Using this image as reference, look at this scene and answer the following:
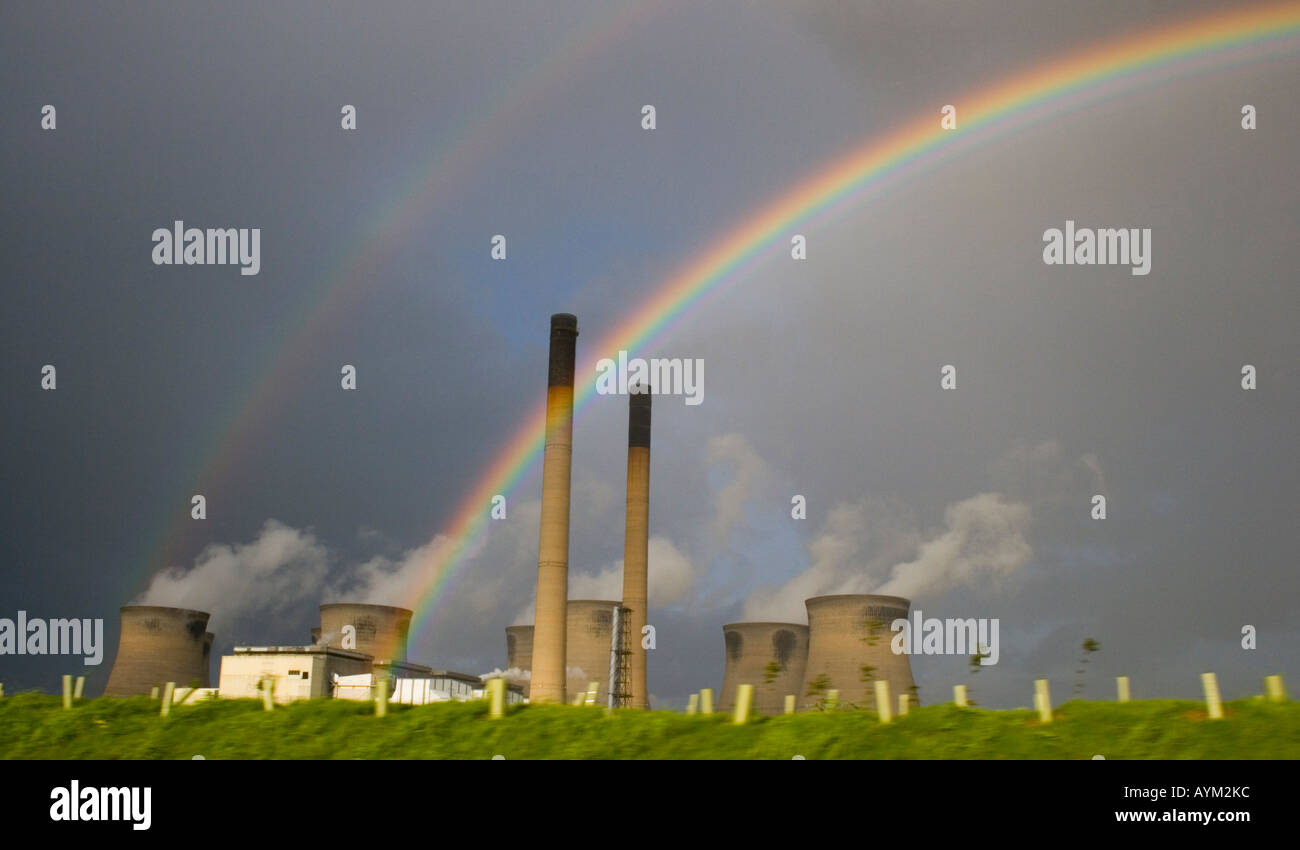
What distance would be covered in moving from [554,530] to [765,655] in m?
17.5

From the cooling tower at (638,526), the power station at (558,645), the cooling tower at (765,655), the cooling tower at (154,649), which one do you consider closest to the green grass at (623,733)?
the power station at (558,645)

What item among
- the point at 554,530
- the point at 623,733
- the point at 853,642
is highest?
the point at 554,530

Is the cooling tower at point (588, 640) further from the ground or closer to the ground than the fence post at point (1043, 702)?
closer to the ground

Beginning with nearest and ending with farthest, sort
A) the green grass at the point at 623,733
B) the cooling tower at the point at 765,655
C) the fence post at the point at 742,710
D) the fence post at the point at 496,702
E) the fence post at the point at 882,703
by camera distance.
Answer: the green grass at the point at 623,733 → the fence post at the point at 882,703 → the fence post at the point at 742,710 → the fence post at the point at 496,702 → the cooling tower at the point at 765,655

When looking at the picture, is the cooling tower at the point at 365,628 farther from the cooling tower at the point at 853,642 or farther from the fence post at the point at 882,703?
the fence post at the point at 882,703

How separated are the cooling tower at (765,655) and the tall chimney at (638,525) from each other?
282 inches

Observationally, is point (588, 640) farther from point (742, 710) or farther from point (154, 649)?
point (742, 710)

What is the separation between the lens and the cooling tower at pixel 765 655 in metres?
62.4

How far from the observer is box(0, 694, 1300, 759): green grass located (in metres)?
11.1

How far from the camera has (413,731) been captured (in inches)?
513

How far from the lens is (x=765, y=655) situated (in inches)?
2451

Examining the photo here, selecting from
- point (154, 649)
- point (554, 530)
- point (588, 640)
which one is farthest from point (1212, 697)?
point (154, 649)

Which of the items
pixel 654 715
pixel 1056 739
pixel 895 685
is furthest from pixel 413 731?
pixel 895 685
